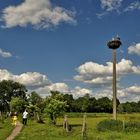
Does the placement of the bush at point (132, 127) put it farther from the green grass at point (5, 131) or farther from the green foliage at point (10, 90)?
the green foliage at point (10, 90)

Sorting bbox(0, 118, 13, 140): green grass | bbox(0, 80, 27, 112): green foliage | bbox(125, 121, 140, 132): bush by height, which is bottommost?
bbox(0, 118, 13, 140): green grass

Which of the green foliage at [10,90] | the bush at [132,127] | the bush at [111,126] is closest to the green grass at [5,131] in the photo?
the bush at [111,126]

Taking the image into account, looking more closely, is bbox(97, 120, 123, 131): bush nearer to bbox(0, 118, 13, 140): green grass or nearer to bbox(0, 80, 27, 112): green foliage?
bbox(0, 118, 13, 140): green grass

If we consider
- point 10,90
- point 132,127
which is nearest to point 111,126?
point 132,127

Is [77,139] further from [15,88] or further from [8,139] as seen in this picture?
[15,88]

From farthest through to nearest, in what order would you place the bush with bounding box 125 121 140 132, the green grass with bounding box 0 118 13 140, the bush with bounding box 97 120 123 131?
1. the bush with bounding box 97 120 123 131
2. the bush with bounding box 125 121 140 132
3. the green grass with bounding box 0 118 13 140

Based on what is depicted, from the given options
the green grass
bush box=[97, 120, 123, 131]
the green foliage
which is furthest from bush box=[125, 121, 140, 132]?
the green foliage

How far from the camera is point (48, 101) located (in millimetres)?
59344

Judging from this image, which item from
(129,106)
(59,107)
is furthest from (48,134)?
(129,106)

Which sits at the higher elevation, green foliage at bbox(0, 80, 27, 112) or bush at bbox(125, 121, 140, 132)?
green foliage at bbox(0, 80, 27, 112)

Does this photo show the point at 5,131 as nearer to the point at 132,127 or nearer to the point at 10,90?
the point at 132,127

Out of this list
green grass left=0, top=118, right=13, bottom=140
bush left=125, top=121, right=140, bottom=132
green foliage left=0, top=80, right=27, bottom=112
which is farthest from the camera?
green foliage left=0, top=80, right=27, bottom=112

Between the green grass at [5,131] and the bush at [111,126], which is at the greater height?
the bush at [111,126]

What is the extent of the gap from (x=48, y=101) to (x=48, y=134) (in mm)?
22965
